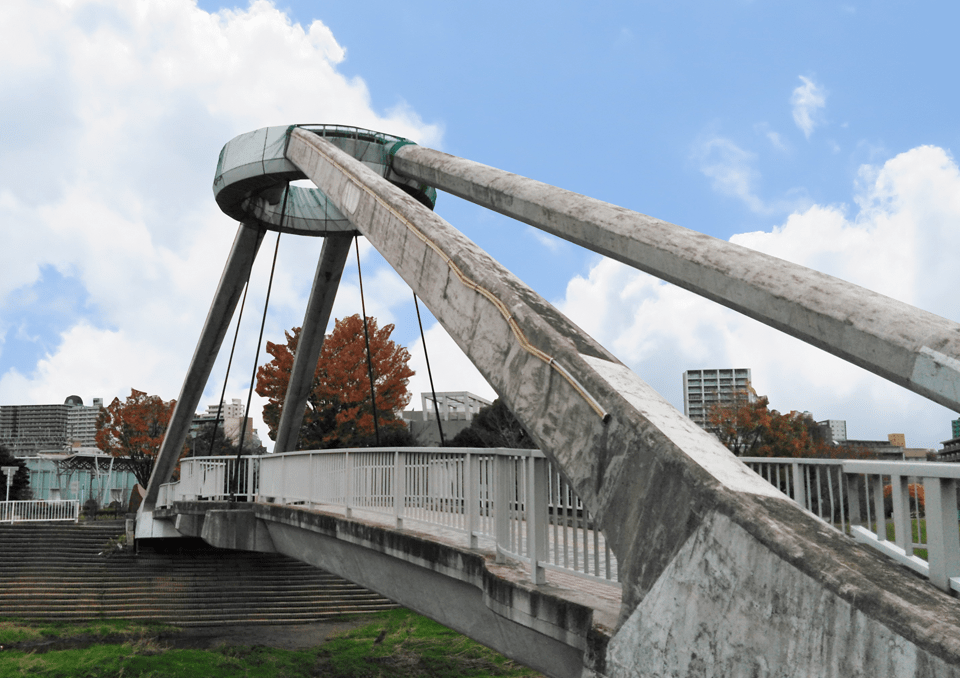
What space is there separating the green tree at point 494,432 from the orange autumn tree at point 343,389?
3080 mm

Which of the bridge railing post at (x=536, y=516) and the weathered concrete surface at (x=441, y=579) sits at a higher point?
the bridge railing post at (x=536, y=516)

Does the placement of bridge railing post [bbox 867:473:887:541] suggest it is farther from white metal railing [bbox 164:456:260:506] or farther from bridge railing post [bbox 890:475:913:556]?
white metal railing [bbox 164:456:260:506]

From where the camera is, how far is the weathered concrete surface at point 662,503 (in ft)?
9.28

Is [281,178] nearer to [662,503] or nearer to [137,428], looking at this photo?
[662,503]

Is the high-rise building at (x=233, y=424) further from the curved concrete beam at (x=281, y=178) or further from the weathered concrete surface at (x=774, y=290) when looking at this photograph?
the weathered concrete surface at (x=774, y=290)

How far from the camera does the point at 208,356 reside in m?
19.8

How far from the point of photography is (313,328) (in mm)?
19188

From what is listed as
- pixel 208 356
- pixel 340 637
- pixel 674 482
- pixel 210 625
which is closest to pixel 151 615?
pixel 210 625

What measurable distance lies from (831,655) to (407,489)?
589 centimetres

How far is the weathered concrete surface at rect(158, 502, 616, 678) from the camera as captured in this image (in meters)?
5.10

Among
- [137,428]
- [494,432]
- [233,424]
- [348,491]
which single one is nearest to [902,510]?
[348,491]

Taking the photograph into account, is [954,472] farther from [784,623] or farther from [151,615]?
[151,615]

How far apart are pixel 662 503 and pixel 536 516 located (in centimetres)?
195

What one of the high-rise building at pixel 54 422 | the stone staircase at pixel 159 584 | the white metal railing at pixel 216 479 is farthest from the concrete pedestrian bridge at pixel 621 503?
the high-rise building at pixel 54 422
